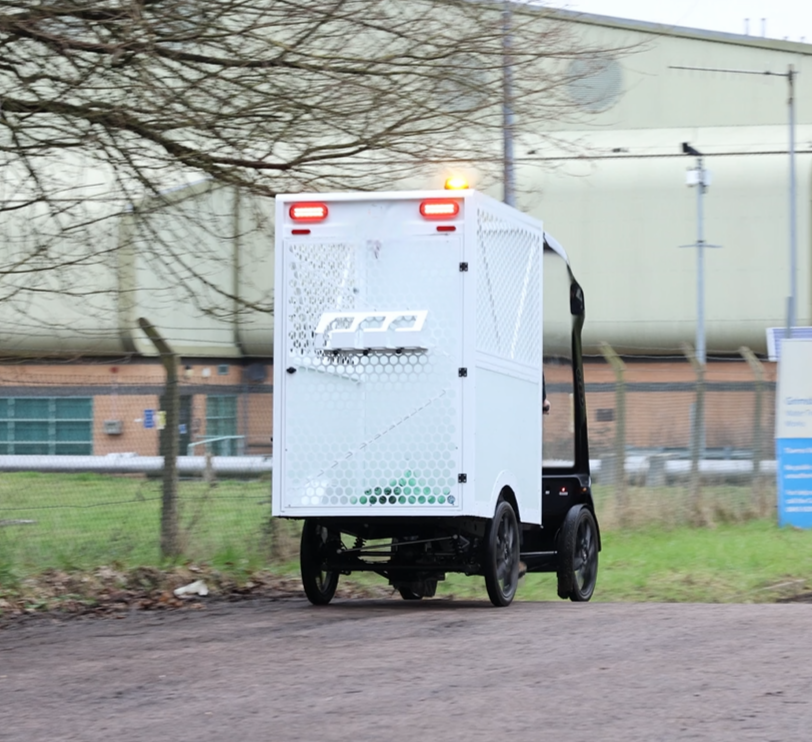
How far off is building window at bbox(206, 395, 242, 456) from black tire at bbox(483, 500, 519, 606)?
12.8 feet

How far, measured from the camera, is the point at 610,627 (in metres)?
8.91

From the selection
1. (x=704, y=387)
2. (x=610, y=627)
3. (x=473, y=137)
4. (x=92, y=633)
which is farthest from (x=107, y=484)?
(x=704, y=387)

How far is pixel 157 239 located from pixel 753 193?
90.9 ft

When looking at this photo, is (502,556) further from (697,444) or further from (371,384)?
(697,444)

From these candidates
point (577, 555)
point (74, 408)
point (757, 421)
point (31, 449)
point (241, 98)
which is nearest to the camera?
point (241, 98)

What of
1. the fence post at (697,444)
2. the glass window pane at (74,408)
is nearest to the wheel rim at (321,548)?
the glass window pane at (74,408)

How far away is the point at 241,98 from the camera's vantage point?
11547mm

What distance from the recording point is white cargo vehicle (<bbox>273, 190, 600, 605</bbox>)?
32.9ft

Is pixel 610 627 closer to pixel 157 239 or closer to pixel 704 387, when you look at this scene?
pixel 157 239

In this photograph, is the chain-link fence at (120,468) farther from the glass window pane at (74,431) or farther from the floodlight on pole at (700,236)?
the floodlight on pole at (700,236)

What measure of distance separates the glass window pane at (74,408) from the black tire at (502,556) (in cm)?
450

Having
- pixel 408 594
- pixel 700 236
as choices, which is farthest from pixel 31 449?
pixel 700 236

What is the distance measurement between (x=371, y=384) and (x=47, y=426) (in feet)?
13.4

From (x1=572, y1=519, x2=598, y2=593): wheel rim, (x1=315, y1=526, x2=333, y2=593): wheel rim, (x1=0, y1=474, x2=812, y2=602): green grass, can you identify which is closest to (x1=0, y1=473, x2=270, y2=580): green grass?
(x1=0, y1=474, x2=812, y2=602): green grass
